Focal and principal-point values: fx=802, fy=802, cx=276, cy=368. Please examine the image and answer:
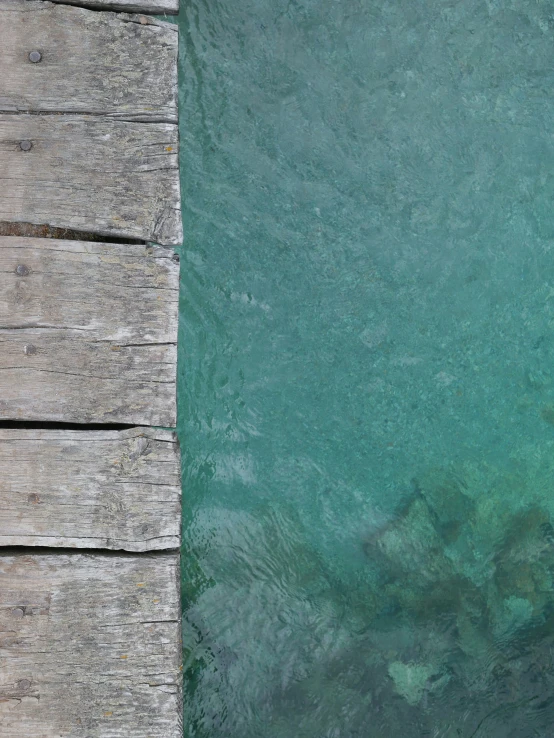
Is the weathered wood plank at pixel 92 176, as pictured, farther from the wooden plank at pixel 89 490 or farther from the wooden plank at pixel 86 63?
the wooden plank at pixel 89 490

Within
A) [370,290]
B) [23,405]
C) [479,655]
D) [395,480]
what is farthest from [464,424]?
[23,405]

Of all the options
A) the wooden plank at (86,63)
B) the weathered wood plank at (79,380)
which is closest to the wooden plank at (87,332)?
the weathered wood plank at (79,380)

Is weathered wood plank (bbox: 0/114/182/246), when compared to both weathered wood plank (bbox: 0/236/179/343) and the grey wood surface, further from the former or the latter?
the grey wood surface

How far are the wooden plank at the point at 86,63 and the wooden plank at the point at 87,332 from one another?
1.50 ft

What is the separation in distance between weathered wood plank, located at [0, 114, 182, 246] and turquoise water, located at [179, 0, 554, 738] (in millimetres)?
793

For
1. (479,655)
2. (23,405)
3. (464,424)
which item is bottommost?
(479,655)

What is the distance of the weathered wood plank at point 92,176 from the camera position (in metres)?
2.55

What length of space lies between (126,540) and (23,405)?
21.2 inches

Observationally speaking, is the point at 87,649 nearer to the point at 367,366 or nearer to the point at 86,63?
the point at 367,366

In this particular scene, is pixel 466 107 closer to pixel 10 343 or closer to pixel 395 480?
pixel 395 480

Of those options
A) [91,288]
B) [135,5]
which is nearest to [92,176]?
[91,288]

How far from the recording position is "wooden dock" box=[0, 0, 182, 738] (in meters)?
2.51

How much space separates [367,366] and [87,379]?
1.36 meters

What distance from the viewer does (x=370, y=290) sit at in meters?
3.47
